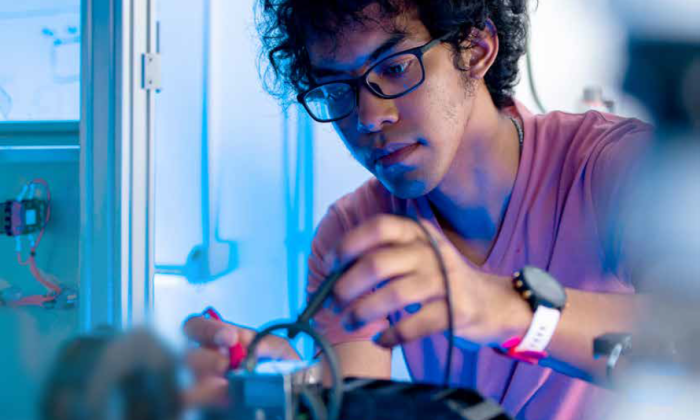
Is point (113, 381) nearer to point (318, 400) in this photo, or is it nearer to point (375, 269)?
point (318, 400)

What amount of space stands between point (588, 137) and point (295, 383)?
80cm

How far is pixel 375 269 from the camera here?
1.66 feet

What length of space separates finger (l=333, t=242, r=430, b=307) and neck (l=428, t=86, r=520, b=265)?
1.96ft

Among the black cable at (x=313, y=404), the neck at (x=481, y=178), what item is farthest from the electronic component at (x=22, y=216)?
the black cable at (x=313, y=404)

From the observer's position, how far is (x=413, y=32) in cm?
95

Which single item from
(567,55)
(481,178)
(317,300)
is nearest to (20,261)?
Result: (481,178)

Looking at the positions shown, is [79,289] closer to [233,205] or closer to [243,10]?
[233,205]

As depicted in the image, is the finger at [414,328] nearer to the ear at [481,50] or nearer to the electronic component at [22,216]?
the ear at [481,50]

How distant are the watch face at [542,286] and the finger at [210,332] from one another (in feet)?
0.97

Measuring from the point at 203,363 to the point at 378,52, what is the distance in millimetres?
689

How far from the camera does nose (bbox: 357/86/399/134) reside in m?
0.91

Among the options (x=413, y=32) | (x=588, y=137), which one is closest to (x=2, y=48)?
(x=413, y=32)

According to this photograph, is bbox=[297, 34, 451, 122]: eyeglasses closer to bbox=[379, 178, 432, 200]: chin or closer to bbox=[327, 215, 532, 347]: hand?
bbox=[379, 178, 432, 200]: chin

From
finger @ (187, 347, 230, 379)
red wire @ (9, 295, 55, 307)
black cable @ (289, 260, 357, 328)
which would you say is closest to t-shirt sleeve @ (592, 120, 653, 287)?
black cable @ (289, 260, 357, 328)
